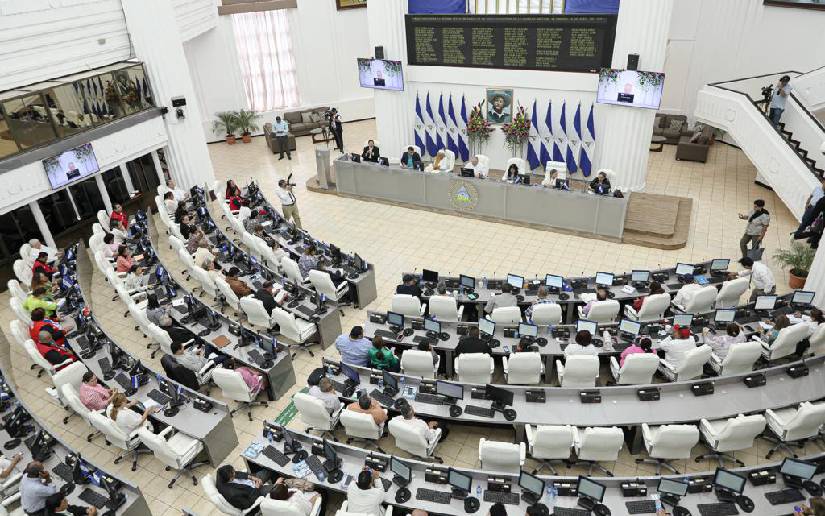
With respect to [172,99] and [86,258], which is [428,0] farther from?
[86,258]

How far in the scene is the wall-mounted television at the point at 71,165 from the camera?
13062 mm

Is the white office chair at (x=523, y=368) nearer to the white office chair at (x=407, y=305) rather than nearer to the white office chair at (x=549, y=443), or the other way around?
the white office chair at (x=549, y=443)

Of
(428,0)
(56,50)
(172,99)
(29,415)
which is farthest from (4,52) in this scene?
(428,0)

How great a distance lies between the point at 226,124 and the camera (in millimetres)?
22500

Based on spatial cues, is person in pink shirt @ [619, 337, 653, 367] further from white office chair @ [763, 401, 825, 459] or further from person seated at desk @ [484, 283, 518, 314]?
person seated at desk @ [484, 283, 518, 314]

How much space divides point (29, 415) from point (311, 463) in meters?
4.62

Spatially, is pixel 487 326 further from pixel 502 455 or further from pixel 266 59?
pixel 266 59

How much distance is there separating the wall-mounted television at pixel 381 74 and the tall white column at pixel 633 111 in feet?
20.4

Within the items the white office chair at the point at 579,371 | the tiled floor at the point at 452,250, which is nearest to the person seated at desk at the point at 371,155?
the tiled floor at the point at 452,250

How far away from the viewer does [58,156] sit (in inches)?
518

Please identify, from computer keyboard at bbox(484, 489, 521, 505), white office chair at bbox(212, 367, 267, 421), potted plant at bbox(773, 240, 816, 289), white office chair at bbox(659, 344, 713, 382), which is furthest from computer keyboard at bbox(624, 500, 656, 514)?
potted plant at bbox(773, 240, 816, 289)

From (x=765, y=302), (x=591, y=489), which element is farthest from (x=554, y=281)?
(x=591, y=489)

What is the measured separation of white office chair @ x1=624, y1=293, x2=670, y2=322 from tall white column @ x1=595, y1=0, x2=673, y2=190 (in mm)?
6544

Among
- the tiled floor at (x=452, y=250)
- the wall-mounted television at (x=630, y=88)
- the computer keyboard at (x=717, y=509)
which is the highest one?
the wall-mounted television at (x=630, y=88)
